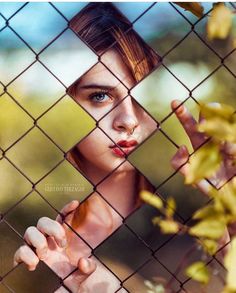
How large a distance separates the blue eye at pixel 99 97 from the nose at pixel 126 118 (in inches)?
2.2

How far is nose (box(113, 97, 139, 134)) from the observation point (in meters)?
2.59

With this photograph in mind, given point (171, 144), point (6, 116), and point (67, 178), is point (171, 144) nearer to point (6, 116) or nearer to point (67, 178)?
point (67, 178)

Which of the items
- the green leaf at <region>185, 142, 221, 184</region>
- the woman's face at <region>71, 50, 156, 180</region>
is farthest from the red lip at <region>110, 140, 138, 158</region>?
the green leaf at <region>185, 142, 221, 184</region>

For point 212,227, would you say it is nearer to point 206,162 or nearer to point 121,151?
point 206,162

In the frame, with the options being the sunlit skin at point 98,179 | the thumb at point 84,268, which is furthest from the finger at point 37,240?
the thumb at point 84,268

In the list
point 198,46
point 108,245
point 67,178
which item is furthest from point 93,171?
point 198,46

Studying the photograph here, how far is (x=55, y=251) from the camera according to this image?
2.59 meters

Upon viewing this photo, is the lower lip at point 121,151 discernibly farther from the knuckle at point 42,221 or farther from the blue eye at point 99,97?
the knuckle at point 42,221

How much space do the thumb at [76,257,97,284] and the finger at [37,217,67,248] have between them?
9cm

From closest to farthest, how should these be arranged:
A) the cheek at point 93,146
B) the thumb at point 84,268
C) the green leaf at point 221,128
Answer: the green leaf at point 221,128, the thumb at point 84,268, the cheek at point 93,146

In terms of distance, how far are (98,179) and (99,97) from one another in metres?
0.27

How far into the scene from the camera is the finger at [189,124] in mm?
2559

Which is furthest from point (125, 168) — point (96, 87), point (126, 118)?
point (96, 87)

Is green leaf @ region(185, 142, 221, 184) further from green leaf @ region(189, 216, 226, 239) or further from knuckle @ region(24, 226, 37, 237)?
knuckle @ region(24, 226, 37, 237)
